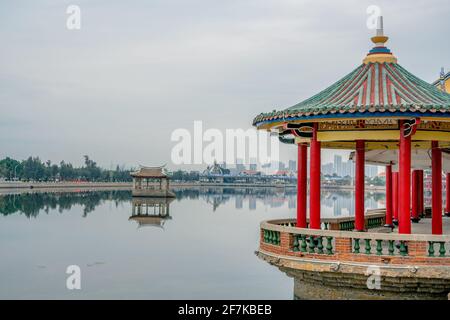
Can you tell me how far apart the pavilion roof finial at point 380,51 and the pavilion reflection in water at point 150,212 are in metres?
41.0

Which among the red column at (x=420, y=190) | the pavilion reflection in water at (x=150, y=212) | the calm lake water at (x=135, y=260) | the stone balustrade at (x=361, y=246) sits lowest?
the calm lake water at (x=135, y=260)

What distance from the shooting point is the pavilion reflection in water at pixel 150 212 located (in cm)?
5788

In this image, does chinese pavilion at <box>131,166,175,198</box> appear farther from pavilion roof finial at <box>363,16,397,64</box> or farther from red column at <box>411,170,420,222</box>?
pavilion roof finial at <box>363,16,397,64</box>

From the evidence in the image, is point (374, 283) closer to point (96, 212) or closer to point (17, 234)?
point (17, 234)

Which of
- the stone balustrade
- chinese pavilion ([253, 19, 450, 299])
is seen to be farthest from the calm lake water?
the stone balustrade

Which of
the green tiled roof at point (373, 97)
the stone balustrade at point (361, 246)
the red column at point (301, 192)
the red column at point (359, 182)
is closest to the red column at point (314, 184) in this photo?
the stone balustrade at point (361, 246)

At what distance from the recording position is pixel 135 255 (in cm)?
3575

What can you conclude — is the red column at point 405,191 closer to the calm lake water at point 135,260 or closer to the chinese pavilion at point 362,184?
the chinese pavilion at point 362,184

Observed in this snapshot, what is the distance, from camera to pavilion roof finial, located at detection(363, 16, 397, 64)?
14.6 metres

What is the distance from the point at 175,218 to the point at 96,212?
34.9ft

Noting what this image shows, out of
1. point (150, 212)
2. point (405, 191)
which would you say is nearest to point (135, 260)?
point (405, 191)

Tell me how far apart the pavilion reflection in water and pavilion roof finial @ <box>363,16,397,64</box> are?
41.0 metres

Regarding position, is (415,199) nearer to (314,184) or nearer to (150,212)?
(314,184)

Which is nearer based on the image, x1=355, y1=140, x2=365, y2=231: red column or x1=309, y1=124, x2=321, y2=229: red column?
x1=309, y1=124, x2=321, y2=229: red column
